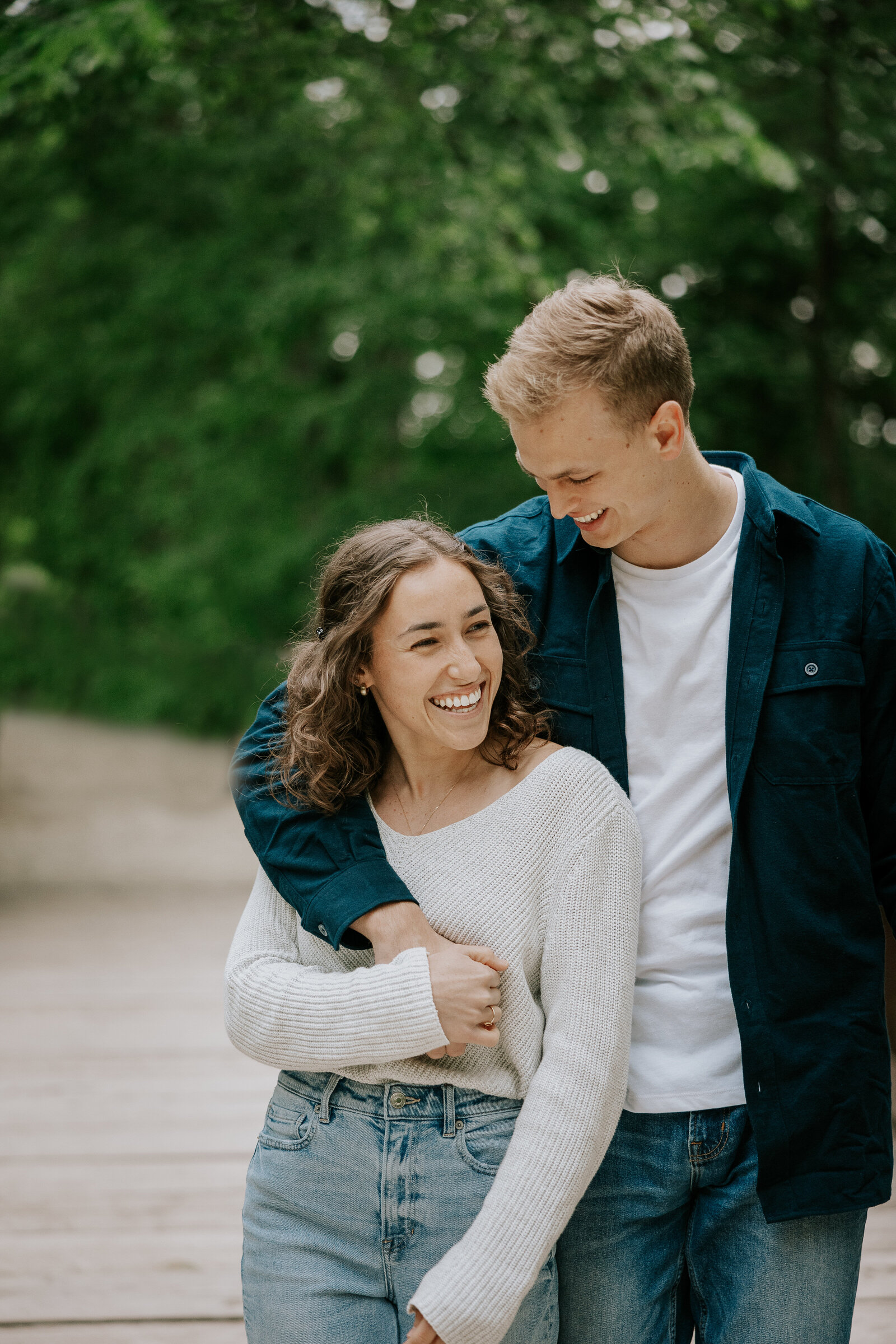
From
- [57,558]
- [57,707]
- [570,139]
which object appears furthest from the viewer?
[57,707]

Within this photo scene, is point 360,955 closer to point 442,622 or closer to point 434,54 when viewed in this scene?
point 442,622

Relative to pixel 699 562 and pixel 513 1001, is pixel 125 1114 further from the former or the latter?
pixel 699 562

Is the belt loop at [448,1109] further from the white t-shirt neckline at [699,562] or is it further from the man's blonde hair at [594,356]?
the man's blonde hair at [594,356]

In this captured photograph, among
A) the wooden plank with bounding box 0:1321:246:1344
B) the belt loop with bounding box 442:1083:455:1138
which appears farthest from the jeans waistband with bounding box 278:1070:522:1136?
the wooden plank with bounding box 0:1321:246:1344

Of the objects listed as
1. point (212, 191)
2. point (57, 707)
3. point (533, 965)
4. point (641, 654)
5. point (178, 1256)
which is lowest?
point (57, 707)

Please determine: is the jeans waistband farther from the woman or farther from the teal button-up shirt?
the teal button-up shirt

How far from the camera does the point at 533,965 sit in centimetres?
142

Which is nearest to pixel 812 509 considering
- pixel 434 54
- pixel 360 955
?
pixel 360 955

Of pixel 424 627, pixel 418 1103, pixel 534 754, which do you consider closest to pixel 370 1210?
pixel 418 1103

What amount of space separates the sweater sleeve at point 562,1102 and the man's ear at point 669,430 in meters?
0.43

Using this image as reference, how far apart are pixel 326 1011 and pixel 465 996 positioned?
16 cm

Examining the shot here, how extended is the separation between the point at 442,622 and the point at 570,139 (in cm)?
388

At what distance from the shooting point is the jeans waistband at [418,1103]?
1.40 meters

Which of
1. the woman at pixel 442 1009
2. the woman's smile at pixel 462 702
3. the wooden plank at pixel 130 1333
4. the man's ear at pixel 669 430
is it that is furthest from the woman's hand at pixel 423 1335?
the wooden plank at pixel 130 1333
